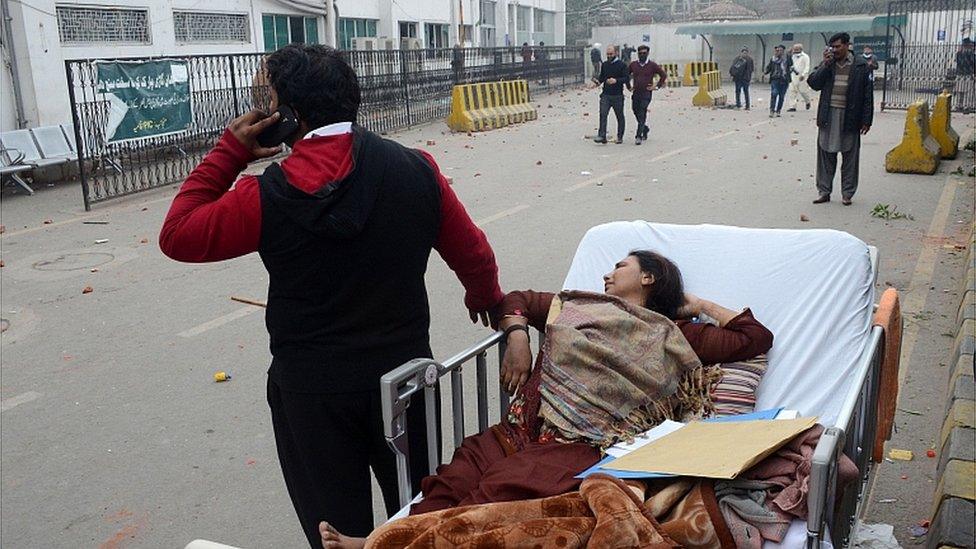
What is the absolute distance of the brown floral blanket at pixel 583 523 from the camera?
2.12 meters

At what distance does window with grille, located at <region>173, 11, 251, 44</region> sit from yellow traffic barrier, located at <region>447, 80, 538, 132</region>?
4.78 m

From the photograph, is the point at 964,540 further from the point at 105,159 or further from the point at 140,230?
the point at 105,159

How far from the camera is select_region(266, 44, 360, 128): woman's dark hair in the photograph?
7.70 ft

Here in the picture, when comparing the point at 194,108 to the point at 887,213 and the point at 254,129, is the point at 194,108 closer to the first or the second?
the point at 887,213

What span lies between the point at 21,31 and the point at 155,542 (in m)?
12.2

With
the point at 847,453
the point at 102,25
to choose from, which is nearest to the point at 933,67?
the point at 102,25

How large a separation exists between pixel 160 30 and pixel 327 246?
16.1 m

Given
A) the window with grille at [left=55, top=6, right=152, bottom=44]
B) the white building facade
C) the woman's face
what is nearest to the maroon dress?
the woman's face

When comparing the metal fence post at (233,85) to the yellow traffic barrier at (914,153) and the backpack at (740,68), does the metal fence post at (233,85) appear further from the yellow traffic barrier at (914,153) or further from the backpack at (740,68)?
the backpack at (740,68)

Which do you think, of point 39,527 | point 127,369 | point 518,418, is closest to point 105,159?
point 127,369

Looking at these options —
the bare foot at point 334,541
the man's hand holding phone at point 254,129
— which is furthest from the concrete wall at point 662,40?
the bare foot at point 334,541

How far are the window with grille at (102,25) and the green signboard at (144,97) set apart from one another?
3.05 metres

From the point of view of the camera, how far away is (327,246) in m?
2.37

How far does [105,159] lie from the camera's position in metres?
12.2
